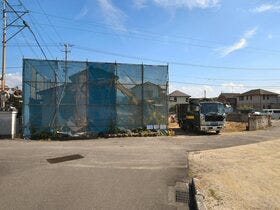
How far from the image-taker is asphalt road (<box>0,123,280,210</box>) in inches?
289

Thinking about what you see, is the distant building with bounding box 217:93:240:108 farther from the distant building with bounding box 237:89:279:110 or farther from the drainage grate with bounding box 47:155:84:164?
the drainage grate with bounding box 47:155:84:164

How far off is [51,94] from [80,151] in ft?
25.0

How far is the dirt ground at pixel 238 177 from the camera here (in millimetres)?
7663

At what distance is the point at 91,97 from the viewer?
22.5m

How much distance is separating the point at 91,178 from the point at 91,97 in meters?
13.1

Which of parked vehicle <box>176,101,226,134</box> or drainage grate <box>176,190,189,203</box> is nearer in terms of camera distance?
drainage grate <box>176,190,189,203</box>

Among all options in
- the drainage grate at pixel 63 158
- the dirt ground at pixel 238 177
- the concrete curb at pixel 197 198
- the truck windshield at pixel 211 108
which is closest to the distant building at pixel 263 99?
the truck windshield at pixel 211 108

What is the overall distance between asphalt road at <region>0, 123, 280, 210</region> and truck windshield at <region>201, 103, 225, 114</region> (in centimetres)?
1088

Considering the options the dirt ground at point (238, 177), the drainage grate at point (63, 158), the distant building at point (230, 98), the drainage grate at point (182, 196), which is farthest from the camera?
the distant building at point (230, 98)

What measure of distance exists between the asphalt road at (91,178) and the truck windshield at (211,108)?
10.9 metres

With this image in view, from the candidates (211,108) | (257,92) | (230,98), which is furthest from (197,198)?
(230,98)

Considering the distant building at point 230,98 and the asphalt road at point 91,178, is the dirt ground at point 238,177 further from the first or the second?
the distant building at point 230,98

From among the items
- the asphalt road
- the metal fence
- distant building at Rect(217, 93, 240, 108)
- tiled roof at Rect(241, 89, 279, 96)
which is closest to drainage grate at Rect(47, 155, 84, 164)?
the asphalt road

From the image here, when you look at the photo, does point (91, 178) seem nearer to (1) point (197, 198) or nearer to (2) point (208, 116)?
(1) point (197, 198)
